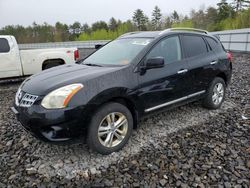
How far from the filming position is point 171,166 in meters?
2.97

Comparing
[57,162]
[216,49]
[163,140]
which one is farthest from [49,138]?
[216,49]

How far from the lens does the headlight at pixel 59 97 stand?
2.76 metres

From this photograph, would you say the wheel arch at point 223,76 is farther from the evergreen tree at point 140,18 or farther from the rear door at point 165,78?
the evergreen tree at point 140,18

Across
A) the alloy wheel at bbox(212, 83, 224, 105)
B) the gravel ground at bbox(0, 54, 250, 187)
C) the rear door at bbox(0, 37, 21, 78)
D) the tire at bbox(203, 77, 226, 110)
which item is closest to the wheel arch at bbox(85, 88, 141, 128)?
the gravel ground at bbox(0, 54, 250, 187)

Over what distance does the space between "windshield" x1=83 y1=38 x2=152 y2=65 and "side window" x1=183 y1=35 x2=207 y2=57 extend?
86 cm

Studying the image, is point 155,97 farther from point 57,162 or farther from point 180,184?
point 57,162

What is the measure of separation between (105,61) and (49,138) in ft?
5.27

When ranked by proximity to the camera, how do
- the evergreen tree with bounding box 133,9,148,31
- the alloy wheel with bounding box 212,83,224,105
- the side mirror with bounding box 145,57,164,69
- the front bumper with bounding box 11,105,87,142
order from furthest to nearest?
the evergreen tree with bounding box 133,9,148,31 < the alloy wheel with bounding box 212,83,224,105 < the side mirror with bounding box 145,57,164,69 < the front bumper with bounding box 11,105,87,142

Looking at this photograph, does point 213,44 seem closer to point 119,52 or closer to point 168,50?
point 168,50

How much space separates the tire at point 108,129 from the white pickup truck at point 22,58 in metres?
5.66

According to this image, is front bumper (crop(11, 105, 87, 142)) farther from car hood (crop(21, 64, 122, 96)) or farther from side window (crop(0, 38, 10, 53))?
side window (crop(0, 38, 10, 53))

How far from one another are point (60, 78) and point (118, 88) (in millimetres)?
810

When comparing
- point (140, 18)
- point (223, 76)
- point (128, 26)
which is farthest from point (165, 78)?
point (140, 18)

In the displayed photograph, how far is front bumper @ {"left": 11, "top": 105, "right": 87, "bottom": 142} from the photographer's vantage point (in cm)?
274
